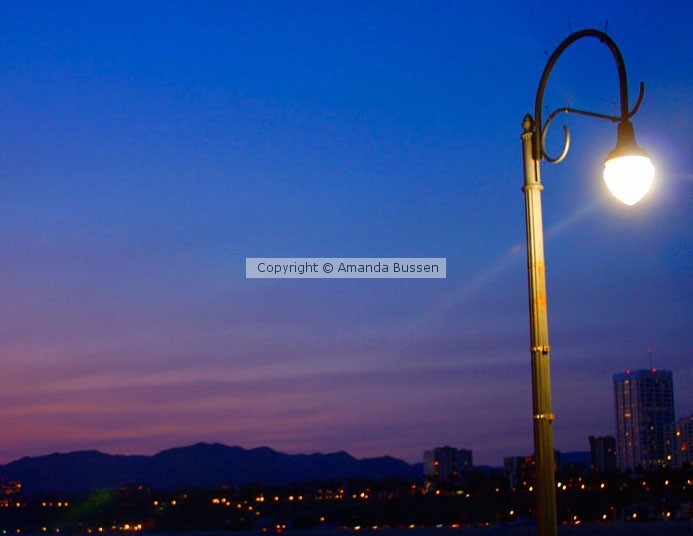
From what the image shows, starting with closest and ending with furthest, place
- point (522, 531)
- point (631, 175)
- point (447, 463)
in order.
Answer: point (631, 175) < point (522, 531) < point (447, 463)

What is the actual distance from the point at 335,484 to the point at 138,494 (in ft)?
53.5

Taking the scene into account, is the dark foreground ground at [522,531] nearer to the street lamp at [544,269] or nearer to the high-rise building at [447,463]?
the street lamp at [544,269]

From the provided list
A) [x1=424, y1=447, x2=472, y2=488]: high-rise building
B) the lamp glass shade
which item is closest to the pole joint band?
the lamp glass shade

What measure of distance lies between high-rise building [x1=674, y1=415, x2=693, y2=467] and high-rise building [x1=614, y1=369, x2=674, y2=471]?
6.58 feet

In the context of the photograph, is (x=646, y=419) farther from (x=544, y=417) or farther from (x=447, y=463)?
(x=544, y=417)

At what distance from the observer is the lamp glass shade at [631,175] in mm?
4039

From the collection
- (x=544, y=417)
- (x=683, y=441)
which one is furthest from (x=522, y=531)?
(x=683, y=441)

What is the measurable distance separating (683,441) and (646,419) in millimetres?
8601

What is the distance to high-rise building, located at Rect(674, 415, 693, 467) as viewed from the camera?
297 feet

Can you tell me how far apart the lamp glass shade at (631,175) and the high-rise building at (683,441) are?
91434 mm

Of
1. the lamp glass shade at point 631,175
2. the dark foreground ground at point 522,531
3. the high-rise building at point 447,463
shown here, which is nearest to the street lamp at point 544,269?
the lamp glass shade at point 631,175

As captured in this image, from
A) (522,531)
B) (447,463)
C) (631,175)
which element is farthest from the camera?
(447,463)

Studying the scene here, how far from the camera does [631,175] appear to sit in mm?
4043

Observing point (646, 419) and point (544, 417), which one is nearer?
point (544, 417)
